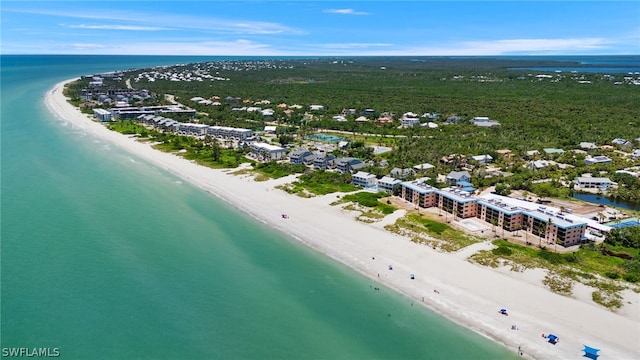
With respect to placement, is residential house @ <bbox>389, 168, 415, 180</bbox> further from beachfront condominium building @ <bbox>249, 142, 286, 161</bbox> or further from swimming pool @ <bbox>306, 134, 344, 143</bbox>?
swimming pool @ <bbox>306, 134, 344, 143</bbox>

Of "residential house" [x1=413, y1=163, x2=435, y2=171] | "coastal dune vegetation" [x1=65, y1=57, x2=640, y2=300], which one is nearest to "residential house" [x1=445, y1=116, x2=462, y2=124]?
"coastal dune vegetation" [x1=65, y1=57, x2=640, y2=300]

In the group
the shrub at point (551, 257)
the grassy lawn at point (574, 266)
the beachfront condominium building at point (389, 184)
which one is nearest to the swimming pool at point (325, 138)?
the beachfront condominium building at point (389, 184)

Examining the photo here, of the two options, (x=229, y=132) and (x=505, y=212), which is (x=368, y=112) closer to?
(x=229, y=132)

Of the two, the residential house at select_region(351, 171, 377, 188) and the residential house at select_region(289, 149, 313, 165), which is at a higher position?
the residential house at select_region(289, 149, 313, 165)

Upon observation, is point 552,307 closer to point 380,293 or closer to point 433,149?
point 380,293

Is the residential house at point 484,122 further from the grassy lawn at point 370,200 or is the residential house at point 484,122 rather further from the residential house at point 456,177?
the grassy lawn at point 370,200

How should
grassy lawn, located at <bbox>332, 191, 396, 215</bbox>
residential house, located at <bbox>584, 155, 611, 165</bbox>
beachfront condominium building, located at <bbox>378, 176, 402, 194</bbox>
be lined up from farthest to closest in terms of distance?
residential house, located at <bbox>584, 155, 611, 165</bbox> < beachfront condominium building, located at <bbox>378, 176, 402, 194</bbox> < grassy lawn, located at <bbox>332, 191, 396, 215</bbox>

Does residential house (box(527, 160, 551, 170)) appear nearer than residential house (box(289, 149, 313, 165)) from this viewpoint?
Yes
